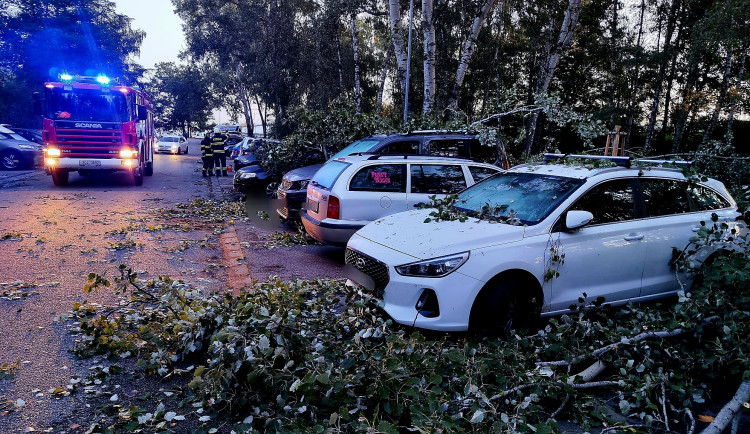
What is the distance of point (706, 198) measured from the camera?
5.53 metres

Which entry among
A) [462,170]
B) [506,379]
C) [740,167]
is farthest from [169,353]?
[740,167]

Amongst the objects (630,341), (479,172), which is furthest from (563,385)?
(479,172)

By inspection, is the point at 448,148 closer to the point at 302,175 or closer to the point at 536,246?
the point at 302,175

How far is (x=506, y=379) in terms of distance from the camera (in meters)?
3.51

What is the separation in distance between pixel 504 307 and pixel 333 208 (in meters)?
3.30

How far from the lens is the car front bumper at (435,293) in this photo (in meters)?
4.16

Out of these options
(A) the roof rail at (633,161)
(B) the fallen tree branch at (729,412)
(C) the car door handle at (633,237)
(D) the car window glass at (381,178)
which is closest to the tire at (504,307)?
(C) the car door handle at (633,237)

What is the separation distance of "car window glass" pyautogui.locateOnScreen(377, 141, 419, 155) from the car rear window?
102cm

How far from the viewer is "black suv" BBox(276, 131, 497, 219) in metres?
8.48

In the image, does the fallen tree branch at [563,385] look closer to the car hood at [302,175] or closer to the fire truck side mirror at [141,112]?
the car hood at [302,175]

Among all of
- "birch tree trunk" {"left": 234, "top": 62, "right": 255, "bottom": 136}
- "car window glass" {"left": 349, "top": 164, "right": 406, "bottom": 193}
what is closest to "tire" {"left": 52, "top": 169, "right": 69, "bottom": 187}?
"car window glass" {"left": 349, "top": 164, "right": 406, "bottom": 193}

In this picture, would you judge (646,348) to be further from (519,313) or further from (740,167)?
(740,167)

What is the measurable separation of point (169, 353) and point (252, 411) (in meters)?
1.15

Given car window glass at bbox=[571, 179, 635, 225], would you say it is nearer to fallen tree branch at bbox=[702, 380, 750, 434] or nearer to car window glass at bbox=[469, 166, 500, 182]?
fallen tree branch at bbox=[702, 380, 750, 434]
